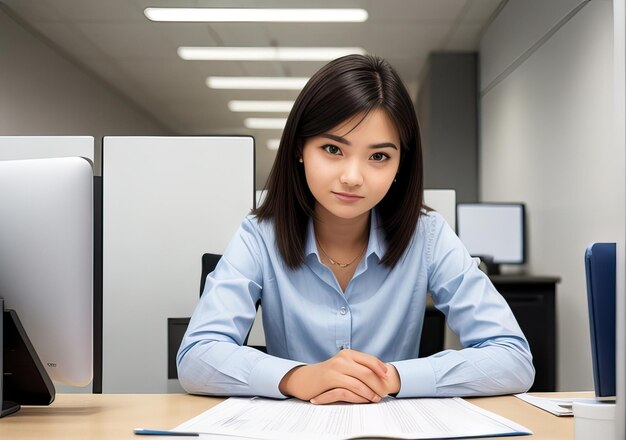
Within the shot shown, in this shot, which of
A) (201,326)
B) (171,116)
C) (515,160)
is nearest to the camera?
(201,326)

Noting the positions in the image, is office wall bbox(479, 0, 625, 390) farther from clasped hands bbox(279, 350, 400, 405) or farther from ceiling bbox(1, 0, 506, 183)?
clasped hands bbox(279, 350, 400, 405)

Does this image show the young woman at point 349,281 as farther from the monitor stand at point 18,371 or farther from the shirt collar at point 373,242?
the monitor stand at point 18,371

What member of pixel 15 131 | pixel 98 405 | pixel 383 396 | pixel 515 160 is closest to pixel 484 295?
pixel 383 396

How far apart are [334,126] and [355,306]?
33 centimetres

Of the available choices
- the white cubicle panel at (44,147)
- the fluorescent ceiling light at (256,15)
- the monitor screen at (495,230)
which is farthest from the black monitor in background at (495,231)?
the white cubicle panel at (44,147)

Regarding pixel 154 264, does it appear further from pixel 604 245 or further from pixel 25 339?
pixel 604 245

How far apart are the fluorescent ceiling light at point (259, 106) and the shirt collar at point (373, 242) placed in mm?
5665

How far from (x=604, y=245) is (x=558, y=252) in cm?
315

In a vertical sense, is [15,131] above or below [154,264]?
above

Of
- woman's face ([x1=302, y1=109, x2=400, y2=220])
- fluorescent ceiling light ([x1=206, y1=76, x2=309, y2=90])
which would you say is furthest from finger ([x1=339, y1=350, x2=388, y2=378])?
fluorescent ceiling light ([x1=206, y1=76, x2=309, y2=90])

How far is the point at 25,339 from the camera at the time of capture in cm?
87

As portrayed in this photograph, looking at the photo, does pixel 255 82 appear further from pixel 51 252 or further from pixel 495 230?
pixel 51 252

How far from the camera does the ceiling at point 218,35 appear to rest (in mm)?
4668

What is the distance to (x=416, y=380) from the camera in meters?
0.94
